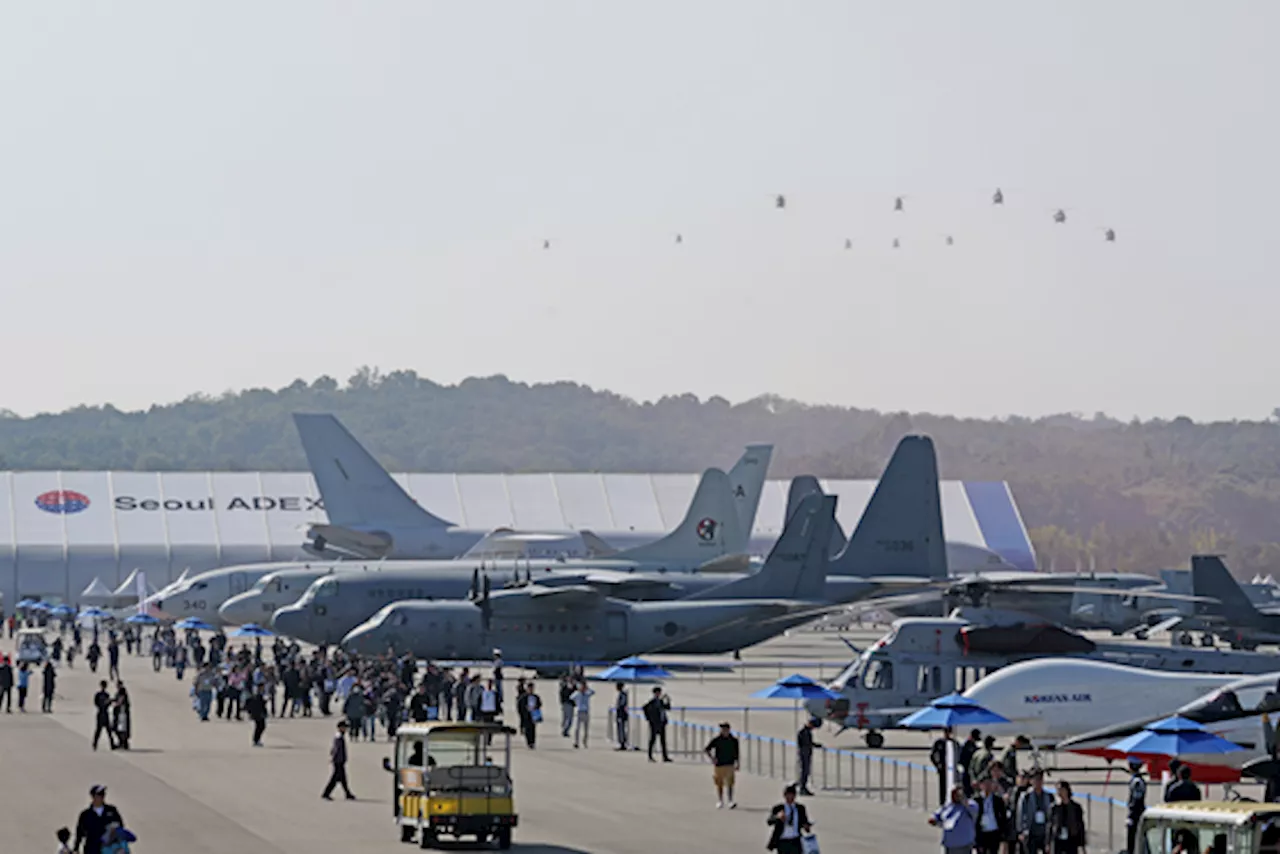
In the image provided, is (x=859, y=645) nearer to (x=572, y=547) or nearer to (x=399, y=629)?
(x=572, y=547)

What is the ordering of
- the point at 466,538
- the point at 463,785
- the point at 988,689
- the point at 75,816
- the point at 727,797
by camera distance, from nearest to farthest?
the point at 463,785, the point at 75,816, the point at 727,797, the point at 988,689, the point at 466,538

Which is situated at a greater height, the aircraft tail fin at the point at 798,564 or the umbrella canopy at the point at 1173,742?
the aircraft tail fin at the point at 798,564

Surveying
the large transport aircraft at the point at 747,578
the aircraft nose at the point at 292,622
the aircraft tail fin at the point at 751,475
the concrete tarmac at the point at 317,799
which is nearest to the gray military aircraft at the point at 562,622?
the large transport aircraft at the point at 747,578

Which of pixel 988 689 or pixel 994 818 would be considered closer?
pixel 994 818

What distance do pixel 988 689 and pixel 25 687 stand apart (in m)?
27.4

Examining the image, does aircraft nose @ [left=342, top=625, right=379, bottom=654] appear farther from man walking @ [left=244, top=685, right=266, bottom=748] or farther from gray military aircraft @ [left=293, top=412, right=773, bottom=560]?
gray military aircraft @ [left=293, top=412, right=773, bottom=560]

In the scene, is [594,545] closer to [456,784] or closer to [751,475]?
[751,475]

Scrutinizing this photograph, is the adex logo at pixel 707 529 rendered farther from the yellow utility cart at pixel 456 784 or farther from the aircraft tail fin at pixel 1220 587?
the yellow utility cart at pixel 456 784

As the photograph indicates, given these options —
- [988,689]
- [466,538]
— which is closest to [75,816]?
[988,689]

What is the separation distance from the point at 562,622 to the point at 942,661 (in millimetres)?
21101

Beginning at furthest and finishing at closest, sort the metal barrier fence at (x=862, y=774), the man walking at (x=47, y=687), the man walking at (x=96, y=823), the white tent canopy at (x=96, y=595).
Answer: the white tent canopy at (x=96, y=595) → the man walking at (x=47, y=687) → the metal barrier fence at (x=862, y=774) → the man walking at (x=96, y=823)

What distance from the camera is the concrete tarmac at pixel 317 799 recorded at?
27484 mm

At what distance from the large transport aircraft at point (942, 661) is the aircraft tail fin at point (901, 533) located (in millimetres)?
25256

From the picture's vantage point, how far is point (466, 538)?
97750 millimetres
